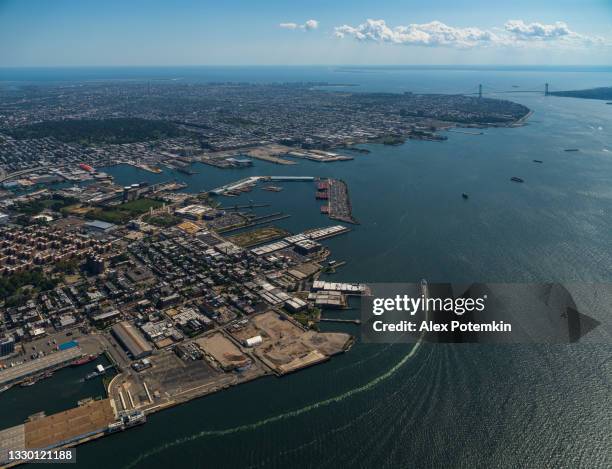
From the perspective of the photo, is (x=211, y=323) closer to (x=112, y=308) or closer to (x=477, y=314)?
(x=112, y=308)

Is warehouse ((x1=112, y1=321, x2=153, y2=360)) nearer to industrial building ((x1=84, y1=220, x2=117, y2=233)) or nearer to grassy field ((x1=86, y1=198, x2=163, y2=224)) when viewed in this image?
industrial building ((x1=84, y1=220, x2=117, y2=233))

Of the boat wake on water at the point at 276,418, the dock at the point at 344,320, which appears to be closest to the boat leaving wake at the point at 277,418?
the boat wake on water at the point at 276,418

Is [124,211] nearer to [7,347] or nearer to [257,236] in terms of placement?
[257,236]

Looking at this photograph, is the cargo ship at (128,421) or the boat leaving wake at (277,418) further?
the cargo ship at (128,421)

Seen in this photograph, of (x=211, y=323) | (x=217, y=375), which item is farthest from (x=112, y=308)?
(x=217, y=375)

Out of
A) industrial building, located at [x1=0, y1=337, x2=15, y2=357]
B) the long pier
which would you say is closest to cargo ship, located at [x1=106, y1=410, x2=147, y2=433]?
industrial building, located at [x1=0, y1=337, x2=15, y2=357]

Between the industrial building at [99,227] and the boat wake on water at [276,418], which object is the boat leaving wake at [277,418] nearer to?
the boat wake on water at [276,418]
